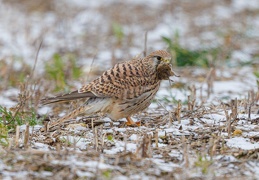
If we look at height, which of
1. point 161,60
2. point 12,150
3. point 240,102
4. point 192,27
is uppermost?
point 192,27

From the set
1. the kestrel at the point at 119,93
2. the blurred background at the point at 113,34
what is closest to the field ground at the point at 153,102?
the blurred background at the point at 113,34

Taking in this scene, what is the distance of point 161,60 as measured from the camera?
236 inches

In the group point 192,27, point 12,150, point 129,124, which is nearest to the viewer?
point 12,150

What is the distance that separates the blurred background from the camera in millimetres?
8844

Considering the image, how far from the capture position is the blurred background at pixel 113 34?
8844 mm

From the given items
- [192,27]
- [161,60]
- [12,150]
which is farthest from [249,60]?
[12,150]

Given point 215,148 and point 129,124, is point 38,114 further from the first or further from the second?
point 215,148

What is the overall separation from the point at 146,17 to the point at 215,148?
25.5ft

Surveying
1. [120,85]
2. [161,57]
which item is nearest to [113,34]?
[161,57]

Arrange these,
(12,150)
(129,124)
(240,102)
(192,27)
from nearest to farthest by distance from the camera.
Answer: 1. (12,150)
2. (129,124)
3. (240,102)
4. (192,27)

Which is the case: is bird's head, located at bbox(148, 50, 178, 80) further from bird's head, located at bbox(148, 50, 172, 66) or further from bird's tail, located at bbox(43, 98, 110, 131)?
bird's tail, located at bbox(43, 98, 110, 131)

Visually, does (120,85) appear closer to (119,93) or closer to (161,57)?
(119,93)

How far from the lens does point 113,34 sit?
11.1m

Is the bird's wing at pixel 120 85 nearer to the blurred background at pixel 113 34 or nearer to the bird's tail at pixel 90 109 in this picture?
the bird's tail at pixel 90 109
